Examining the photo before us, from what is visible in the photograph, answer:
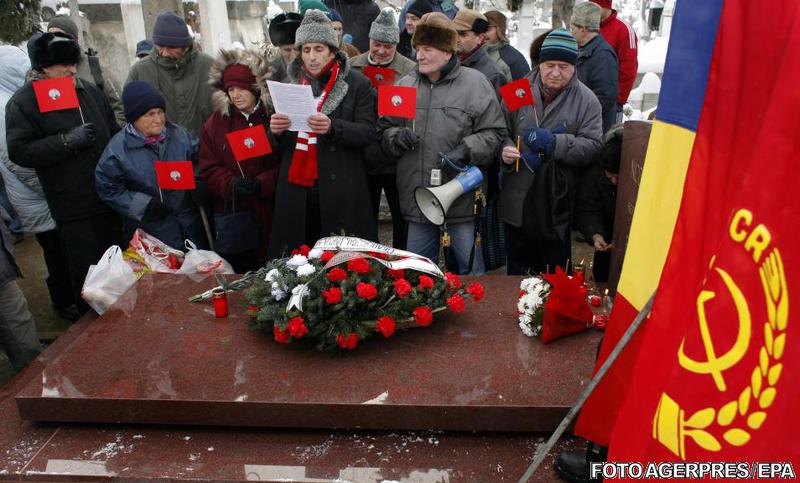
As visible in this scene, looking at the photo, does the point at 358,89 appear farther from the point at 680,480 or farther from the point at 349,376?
the point at 680,480

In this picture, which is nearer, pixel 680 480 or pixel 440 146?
pixel 680 480

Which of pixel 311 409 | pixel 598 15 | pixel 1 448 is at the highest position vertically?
pixel 598 15

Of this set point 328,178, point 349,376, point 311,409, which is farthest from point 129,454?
point 328,178

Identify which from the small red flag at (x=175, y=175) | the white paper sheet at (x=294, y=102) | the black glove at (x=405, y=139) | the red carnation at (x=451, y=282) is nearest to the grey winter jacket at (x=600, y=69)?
the black glove at (x=405, y=139)

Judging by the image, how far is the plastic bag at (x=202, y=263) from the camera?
419 centimetres

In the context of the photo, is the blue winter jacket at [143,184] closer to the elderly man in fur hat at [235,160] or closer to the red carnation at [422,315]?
the elderly man in fur hat at [235,160]

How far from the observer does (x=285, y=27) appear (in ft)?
18.0

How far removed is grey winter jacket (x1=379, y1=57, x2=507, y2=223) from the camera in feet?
13.8

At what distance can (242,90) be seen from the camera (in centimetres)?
424

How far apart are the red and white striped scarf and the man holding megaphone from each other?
1.44ft

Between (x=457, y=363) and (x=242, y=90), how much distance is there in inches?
94.2

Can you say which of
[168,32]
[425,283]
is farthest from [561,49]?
[168,32]

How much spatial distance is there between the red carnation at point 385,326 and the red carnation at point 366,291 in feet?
0.39

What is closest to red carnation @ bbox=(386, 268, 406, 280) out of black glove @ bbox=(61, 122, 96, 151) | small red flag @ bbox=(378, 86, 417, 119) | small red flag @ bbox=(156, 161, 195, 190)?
small red flag @ bbox=(378, 86, 417, 119)
